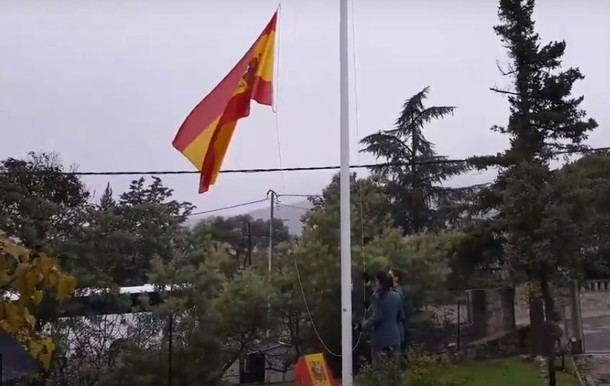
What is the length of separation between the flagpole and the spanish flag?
0.88m

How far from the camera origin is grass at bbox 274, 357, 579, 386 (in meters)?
10.6

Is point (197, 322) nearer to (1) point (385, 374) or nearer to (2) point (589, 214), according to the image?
(1) point (385, 374)

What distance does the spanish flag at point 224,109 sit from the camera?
637 centimetres

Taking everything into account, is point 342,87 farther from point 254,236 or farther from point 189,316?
point 254,236

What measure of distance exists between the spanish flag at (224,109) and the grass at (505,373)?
489cm

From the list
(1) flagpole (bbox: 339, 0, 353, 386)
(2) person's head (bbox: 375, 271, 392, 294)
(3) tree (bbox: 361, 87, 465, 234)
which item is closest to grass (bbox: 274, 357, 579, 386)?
(2) person's head (bbox: 375, 271, 392, 294)

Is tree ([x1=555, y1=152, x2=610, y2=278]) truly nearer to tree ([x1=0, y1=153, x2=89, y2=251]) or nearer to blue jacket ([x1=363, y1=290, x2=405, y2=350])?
blue jacket ([x1=363, y1=290, x2=405, y2=350])

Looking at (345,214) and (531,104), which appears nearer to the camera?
(345,214)

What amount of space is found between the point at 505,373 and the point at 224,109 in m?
7.60

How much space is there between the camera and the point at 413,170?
21.9 meters

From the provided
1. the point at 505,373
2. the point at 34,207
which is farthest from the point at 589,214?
the point at 34,207

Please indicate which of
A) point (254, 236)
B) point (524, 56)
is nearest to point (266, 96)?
point (524, 56)

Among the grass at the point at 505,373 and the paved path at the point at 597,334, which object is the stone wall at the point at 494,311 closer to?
the grass at the point at 505,373

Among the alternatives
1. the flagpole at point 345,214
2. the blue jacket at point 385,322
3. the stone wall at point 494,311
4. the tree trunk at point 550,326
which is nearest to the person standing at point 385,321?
the blue jacket at point 385,322
